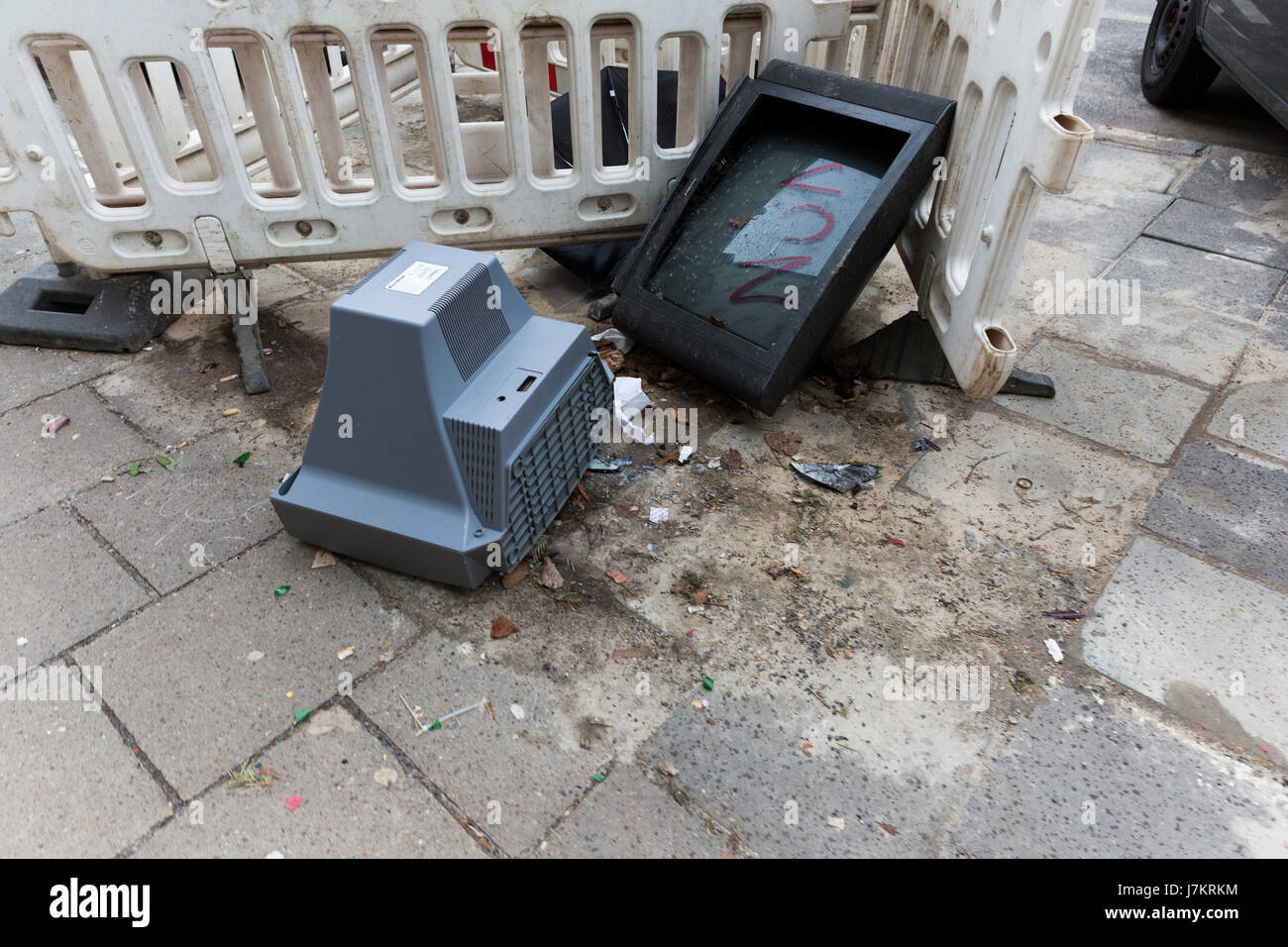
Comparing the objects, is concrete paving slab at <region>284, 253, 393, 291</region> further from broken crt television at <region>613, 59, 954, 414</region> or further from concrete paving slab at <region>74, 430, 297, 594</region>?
broken crt television at <region>613, 59, 954, 414</region>

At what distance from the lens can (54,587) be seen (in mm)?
2439

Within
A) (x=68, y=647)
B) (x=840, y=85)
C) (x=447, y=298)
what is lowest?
(x=68, y=647)

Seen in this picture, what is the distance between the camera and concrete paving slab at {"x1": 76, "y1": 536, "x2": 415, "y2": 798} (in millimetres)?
2051

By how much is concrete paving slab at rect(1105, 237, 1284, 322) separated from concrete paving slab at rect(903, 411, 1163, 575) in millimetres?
1467

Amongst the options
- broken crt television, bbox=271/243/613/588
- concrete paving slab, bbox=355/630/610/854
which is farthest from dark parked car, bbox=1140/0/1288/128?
concrete paving slab, bbox=355/630/610/854

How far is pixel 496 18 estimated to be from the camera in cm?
299

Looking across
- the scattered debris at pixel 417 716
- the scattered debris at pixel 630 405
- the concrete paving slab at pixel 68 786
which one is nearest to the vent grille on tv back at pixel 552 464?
the scattered debris at pixel 630 405

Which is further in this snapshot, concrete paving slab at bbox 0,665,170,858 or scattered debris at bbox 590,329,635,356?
scattered debris at bbox 590,329,635,356

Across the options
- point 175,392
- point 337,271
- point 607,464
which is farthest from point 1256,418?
point 175,392

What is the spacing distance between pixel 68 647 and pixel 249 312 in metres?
1.78

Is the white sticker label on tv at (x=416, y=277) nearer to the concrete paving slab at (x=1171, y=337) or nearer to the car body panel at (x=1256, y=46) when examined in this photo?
the concrete paving slab at (x=1171, y=337)
